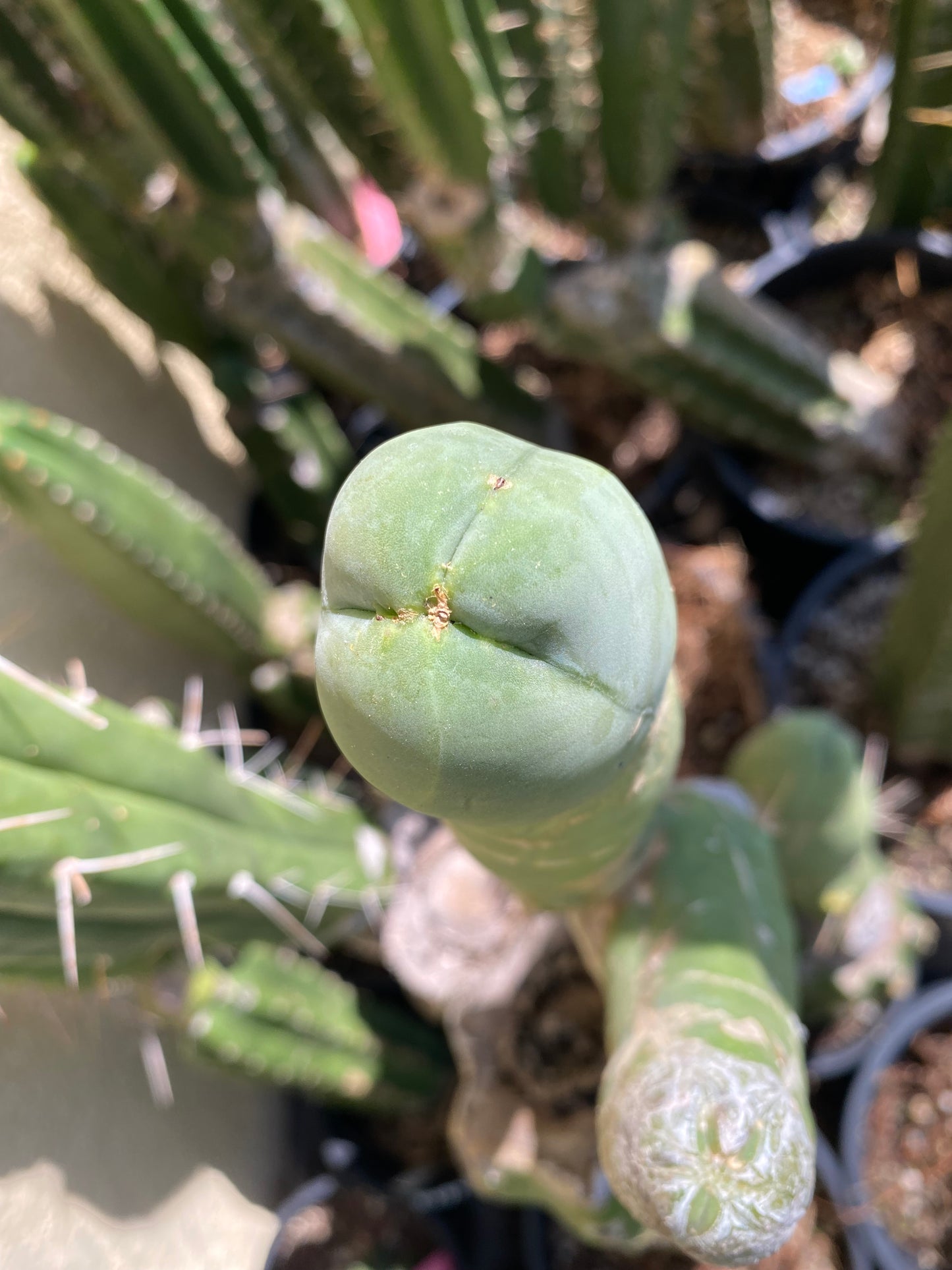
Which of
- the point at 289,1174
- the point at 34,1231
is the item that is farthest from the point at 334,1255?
the point at 34,1231

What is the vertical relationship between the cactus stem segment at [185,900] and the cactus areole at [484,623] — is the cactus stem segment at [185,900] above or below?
below

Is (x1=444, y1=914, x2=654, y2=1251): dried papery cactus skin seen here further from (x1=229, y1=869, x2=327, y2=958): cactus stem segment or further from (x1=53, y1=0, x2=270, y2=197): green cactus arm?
(x1=53, y1=0, x2=270, y2=197): green cactus arm

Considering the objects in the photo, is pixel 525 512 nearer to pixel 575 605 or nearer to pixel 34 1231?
pixel 575 605

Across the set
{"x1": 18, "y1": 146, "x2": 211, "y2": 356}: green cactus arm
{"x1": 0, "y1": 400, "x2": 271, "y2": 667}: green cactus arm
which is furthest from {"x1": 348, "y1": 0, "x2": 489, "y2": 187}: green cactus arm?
{"x1": 0, "y1": 400, "x2": 271, "y2": 667}: green cactus arm

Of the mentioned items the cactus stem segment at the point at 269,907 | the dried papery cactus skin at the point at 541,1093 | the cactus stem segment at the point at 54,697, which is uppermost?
the cactus stem segment at the point at 54,697

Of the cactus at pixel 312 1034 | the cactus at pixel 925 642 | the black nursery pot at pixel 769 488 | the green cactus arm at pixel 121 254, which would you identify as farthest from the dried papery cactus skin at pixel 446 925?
the green cactus arm at pixel 121 254

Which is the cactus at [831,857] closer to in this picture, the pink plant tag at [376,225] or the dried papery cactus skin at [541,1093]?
the dried papery cactus skin at [541,1093]

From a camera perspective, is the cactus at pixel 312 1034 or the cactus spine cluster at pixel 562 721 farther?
the cactus at pixel 312 1034

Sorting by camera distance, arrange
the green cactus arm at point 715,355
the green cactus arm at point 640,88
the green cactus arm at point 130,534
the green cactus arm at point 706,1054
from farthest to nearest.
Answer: the green cactus arm at point 715,355, the green cactus arm at point 640,88, the green cactus arm at point 130,534, the green cactus arm at point 706,1054
